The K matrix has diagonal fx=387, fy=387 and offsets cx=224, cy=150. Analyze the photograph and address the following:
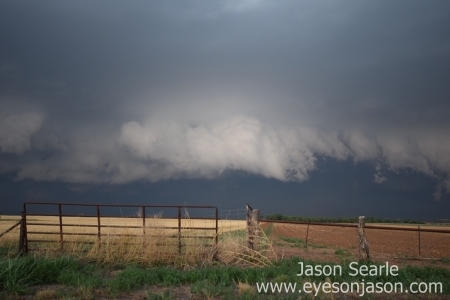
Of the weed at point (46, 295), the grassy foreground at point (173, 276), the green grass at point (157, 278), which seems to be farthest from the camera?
the green grass at point (157, 278)

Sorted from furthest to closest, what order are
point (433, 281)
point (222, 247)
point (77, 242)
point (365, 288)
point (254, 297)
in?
point (77, 242) → point (222, 247) → point (433, 281) → point (365, 288) → point (254, 297)

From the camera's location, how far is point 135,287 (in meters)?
10.3

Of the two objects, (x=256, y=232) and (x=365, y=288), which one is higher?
(x=256, y=232)

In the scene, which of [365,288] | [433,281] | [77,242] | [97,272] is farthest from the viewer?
[77,242]

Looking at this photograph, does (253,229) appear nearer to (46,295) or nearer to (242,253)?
(242,253)

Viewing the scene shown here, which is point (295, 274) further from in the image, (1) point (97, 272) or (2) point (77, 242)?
(2) point (77, 242)

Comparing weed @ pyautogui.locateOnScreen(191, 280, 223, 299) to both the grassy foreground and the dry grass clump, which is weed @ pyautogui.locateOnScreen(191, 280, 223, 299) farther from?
the dry grass clump

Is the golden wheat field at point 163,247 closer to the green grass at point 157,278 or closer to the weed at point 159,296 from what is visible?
the green grass at point 157,278

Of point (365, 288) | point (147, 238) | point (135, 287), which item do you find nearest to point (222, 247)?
point (147, 238)

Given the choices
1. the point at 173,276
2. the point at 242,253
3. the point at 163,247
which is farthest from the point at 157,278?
the point at 242,253

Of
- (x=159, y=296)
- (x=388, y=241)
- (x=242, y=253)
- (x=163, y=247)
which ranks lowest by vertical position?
(x=388, y=241)

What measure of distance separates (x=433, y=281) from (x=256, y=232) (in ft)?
20.2

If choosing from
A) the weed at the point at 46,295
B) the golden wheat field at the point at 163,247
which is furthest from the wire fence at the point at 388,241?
the weed at the point at 46,295

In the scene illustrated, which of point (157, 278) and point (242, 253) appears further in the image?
point (242, 253)
